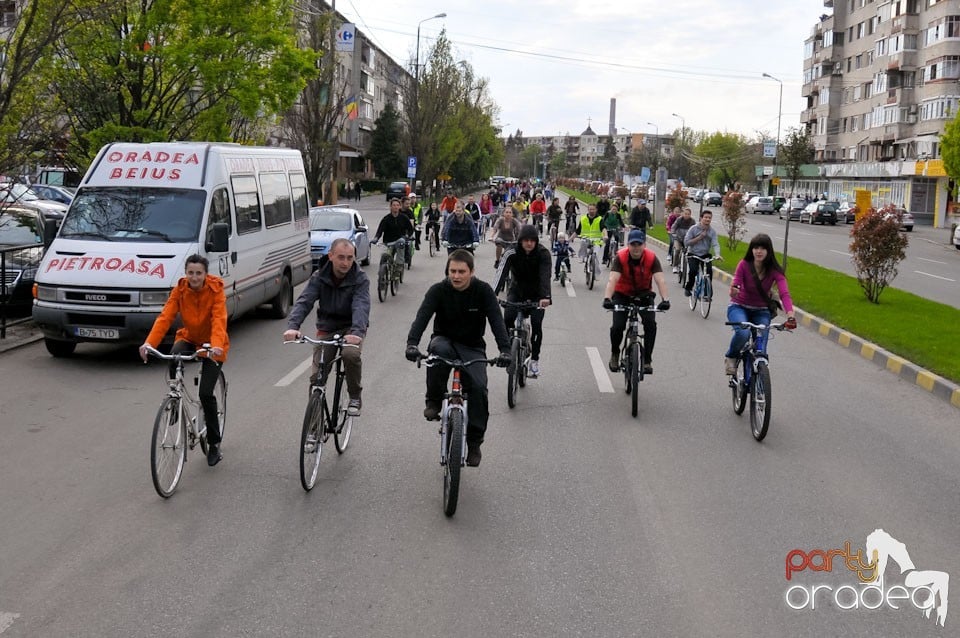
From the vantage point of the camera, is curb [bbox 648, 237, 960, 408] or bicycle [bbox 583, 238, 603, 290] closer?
curb [bbox 648, 237, 960, 408]

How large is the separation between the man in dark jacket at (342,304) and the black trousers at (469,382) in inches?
29.0

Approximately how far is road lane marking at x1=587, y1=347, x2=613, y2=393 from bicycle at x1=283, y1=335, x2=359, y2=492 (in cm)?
371

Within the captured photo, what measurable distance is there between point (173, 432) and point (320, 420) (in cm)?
99

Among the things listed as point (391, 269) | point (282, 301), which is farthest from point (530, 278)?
point (391, 269)

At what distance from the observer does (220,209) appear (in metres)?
13.4

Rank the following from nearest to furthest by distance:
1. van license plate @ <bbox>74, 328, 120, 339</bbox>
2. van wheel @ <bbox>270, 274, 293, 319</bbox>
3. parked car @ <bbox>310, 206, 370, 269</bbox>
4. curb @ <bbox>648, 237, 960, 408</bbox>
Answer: curb @ <bbox>648, 237, 960, 408</bbox>, van license plate @ <bbox>74, 328, 120, 339</bbox>, van wheel @ <bbox>270, 274, 293, 319</bbox>, parked car @ <bbox>310, 206, 370, 269</bbox>

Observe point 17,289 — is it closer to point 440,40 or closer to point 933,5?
point 440,40

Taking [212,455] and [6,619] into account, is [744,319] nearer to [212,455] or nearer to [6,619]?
[212,455]

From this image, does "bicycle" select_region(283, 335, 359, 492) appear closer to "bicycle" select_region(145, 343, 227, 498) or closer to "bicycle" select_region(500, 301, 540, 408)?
"bicycle" select_region(145, 343, 227, 498)

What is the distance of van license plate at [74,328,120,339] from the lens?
11578 mm

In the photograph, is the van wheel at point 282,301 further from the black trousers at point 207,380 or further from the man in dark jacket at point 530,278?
the black trousers at point 207,380

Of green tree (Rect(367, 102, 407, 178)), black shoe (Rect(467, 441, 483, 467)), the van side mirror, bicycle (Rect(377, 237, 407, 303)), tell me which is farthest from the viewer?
green tree (Rect(367, 102, 407, 178))

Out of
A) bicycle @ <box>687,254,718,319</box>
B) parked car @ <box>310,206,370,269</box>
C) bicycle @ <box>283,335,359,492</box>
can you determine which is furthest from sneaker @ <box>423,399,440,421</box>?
parked car @ <box>310,206,370,269</box>

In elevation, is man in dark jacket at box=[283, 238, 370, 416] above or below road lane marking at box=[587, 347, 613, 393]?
above
